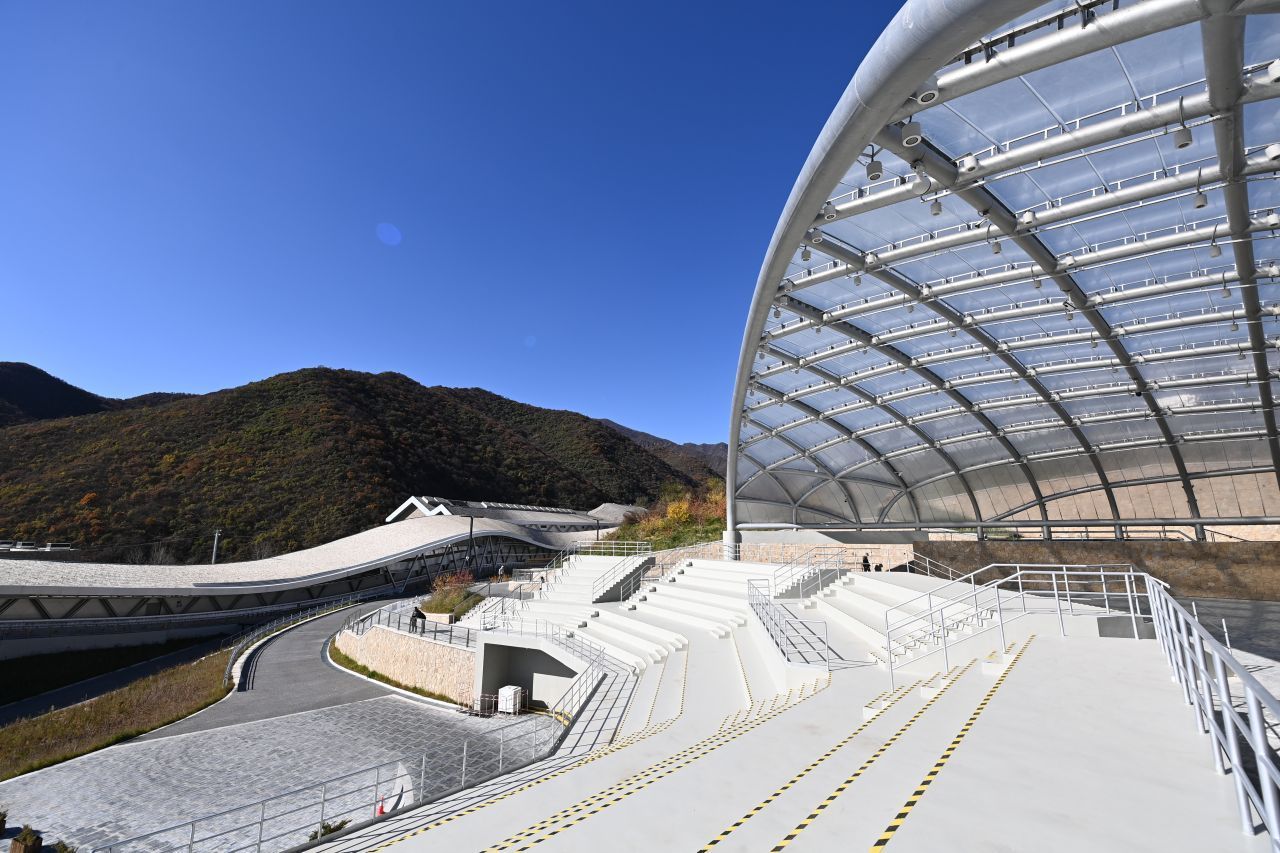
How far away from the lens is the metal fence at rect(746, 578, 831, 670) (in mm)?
13648

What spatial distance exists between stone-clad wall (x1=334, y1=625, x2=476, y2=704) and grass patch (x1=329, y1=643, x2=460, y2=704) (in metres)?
0.13

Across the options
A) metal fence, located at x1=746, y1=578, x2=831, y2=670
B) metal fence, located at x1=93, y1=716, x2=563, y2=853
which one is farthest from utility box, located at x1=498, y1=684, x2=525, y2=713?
metal fence, located at x1=746, y1=578, x2=831, y2=670

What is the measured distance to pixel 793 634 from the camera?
1590cm

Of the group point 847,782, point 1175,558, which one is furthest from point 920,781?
point 1175,558

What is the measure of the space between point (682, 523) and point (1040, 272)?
31.9 meters

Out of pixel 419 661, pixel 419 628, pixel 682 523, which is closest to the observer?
pixel 419 661

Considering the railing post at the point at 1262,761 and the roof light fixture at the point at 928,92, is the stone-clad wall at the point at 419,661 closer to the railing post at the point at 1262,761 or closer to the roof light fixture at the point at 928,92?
the roof light fixture at the point at 928,92

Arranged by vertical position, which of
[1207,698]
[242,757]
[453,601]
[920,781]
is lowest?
[242,757]

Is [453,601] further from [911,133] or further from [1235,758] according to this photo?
[1235,758]

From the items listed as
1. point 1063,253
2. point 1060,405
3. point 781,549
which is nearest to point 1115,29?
point 1063,253

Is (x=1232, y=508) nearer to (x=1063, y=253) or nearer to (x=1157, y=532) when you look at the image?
(x=1157, y=532)

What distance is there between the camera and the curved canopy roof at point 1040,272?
9.32 m

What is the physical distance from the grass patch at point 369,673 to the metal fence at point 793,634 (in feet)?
46.4

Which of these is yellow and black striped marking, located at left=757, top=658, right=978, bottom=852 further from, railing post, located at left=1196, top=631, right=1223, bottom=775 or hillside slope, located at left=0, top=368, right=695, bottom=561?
hillside slope, located at left=0, top=368, right=695, bottom=561
